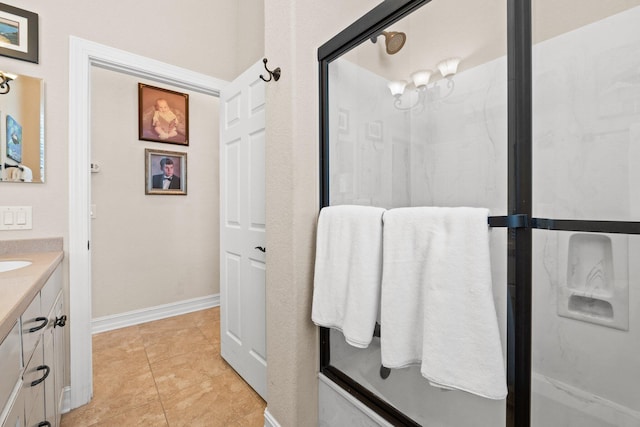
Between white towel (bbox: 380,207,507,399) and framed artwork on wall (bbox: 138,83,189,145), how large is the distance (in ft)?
9.15

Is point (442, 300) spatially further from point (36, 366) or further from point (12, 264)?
point (12, 264)

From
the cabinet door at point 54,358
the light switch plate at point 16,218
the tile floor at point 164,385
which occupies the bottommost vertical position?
the tile floor at point 164,385

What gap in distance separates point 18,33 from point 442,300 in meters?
2.40

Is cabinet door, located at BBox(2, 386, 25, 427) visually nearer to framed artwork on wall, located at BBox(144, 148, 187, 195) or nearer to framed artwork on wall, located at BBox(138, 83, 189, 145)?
framed artwork on wall, located at BBox(144, 148, 187, 195)

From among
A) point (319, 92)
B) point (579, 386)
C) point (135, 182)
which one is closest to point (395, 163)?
point (319, 92)

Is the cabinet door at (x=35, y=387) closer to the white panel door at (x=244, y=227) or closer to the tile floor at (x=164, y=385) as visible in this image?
the tile floor at (x=164, y=385)

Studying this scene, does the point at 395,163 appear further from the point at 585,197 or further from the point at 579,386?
the point at 579,386

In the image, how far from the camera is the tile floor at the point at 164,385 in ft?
5.23

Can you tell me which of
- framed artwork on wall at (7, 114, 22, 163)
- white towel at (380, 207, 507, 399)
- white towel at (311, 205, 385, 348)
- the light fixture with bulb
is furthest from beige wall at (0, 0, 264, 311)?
white towel at (380, 207, 507, 399)

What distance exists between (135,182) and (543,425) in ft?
10.9

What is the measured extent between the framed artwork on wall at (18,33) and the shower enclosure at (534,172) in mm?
1742

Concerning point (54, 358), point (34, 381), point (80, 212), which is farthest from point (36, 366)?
point (80, 212)

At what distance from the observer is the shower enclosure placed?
79 centimetres

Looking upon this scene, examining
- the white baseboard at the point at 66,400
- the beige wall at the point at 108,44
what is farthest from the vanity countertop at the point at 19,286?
the white baseboard at the point at 66,400
